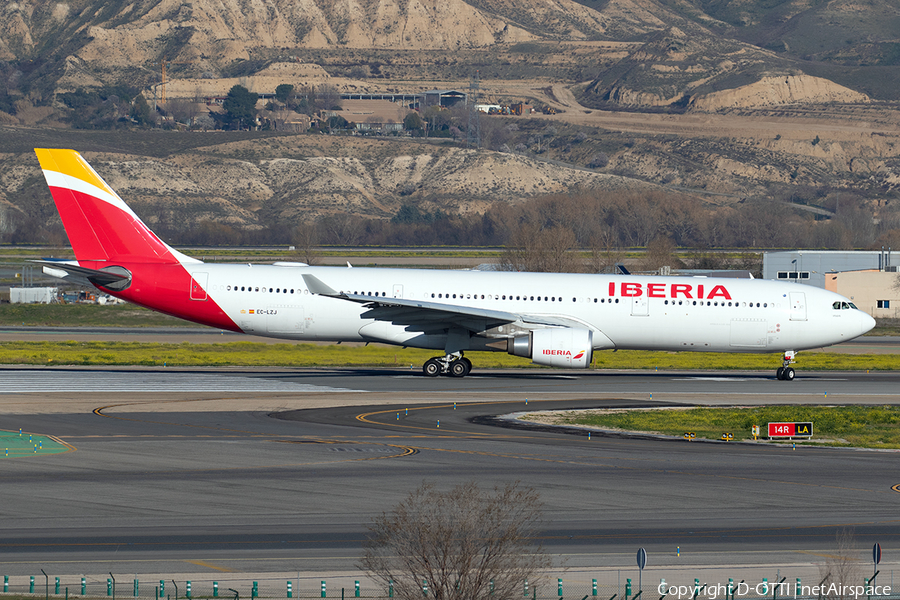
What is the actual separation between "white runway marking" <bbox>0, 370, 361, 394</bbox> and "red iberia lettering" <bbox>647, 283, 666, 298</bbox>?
13.4 meters

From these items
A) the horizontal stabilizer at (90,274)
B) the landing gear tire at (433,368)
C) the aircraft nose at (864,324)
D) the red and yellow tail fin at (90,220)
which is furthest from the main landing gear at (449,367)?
the aircraft nose at (864,324)

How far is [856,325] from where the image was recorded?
154ft

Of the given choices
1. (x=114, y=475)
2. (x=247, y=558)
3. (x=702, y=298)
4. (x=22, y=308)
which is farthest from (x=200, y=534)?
(x=22, y=308)

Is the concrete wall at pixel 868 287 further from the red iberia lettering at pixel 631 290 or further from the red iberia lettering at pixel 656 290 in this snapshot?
the red iberia lettering at pixel 631 290

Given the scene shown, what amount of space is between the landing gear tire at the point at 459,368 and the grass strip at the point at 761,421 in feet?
34.1

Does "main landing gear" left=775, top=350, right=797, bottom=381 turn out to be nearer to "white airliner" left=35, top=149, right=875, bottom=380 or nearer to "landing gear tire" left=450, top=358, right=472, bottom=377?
"white airliner" left=35, top=149, right=875, bottom=380

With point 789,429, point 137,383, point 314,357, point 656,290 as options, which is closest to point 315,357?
point 314,357

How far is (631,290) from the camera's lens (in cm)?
4575

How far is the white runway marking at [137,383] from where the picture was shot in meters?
40.9

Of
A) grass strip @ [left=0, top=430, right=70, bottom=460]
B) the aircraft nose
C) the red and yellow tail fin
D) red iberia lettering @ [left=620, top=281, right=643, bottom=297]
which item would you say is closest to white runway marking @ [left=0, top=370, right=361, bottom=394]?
the red and yellow tail fin

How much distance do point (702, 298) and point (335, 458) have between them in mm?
23098

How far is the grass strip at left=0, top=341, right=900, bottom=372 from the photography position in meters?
52.5

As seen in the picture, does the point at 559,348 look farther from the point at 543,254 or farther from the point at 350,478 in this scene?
the point at 543,254

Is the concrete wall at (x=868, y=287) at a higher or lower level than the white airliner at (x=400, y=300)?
higher
